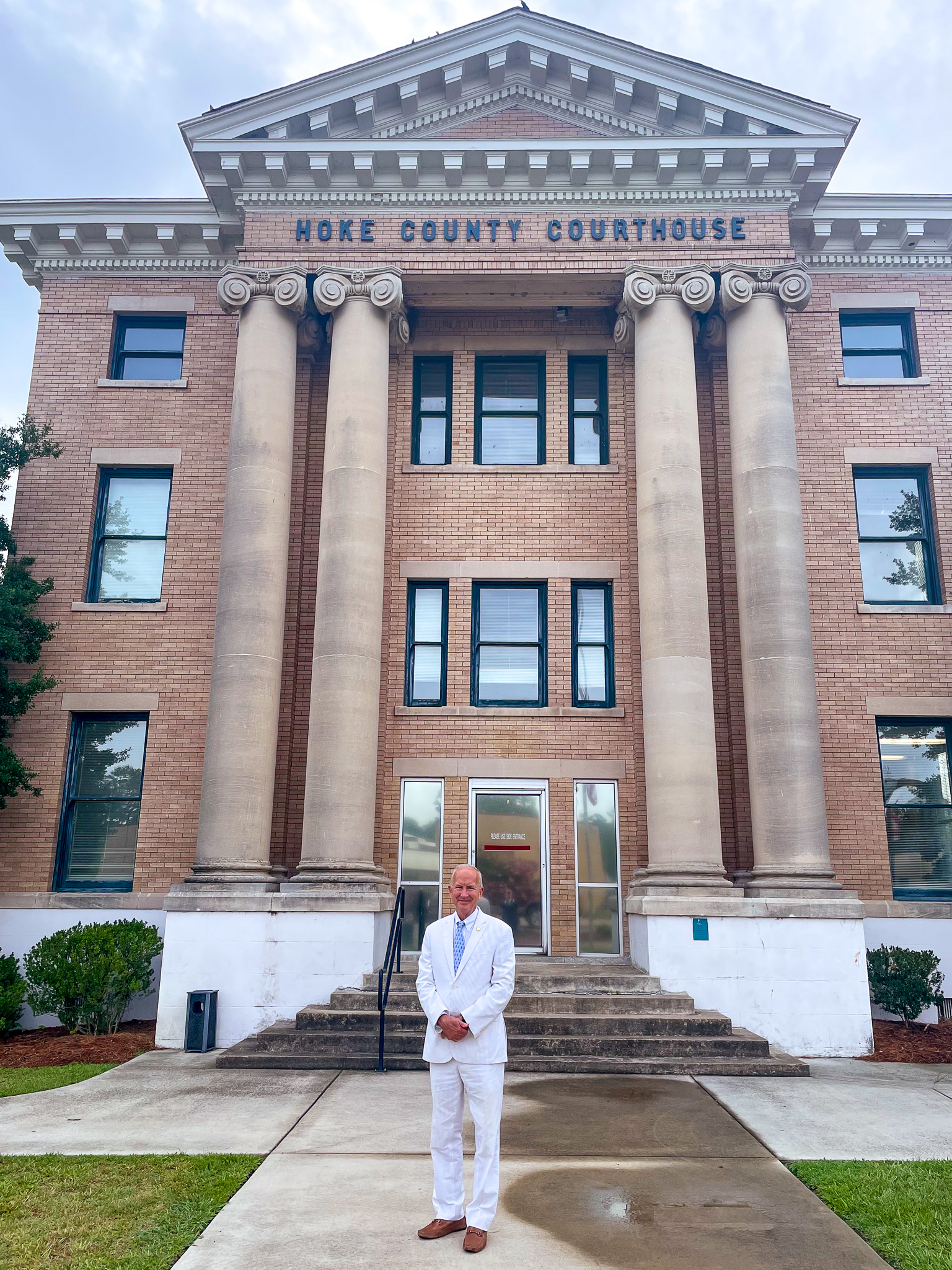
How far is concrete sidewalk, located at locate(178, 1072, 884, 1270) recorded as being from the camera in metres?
5.53

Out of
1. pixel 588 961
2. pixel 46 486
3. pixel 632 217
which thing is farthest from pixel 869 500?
pixel 46 486

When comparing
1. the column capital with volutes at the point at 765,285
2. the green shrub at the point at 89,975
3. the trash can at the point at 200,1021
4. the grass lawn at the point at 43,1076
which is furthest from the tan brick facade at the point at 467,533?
the grass lawn at the point at 43,1076

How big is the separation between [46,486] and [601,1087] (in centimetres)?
1307

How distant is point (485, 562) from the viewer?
1647cm

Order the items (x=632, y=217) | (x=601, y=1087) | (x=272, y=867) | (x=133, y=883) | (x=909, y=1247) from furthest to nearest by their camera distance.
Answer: (x=632, y=217)
(x=133, y=883)
(x=272, y=867)
(x=601, y=1087)
(x=909, y=1247)

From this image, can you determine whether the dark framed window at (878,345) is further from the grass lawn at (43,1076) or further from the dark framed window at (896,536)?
the grass lawn at (43,1076)

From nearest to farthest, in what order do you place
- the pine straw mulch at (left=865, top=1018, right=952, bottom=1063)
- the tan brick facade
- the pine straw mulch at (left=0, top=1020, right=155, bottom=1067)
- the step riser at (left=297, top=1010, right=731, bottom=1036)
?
the step riser at (left=297, top=1010, right=731, bottom=1036)
the pine straw mulch at (left=0, top=1020, right=155, bottom=1067)
the pine straw mulch at (left=865, top=1018, right=952, bottom=1063)
the tan brick facade

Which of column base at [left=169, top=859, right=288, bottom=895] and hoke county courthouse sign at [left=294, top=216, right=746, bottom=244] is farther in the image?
hoke county courthouse sign at [left=294, top=216, right=746, bottom=244]

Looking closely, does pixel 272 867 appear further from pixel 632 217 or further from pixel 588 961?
pixel 632 217

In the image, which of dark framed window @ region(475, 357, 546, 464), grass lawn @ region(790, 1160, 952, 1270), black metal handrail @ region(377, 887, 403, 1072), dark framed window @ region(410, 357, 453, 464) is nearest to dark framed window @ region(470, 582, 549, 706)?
dark framed window @ region(475, 357, 546, 464)

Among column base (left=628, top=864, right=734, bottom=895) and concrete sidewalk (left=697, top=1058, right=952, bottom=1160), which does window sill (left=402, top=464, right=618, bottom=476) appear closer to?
column base (left=628, top=864, right=734, bottom=895)

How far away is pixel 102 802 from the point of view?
1576 centimetres

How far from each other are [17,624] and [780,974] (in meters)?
11.9

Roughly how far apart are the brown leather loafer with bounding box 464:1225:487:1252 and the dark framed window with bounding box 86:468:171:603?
502 inches
